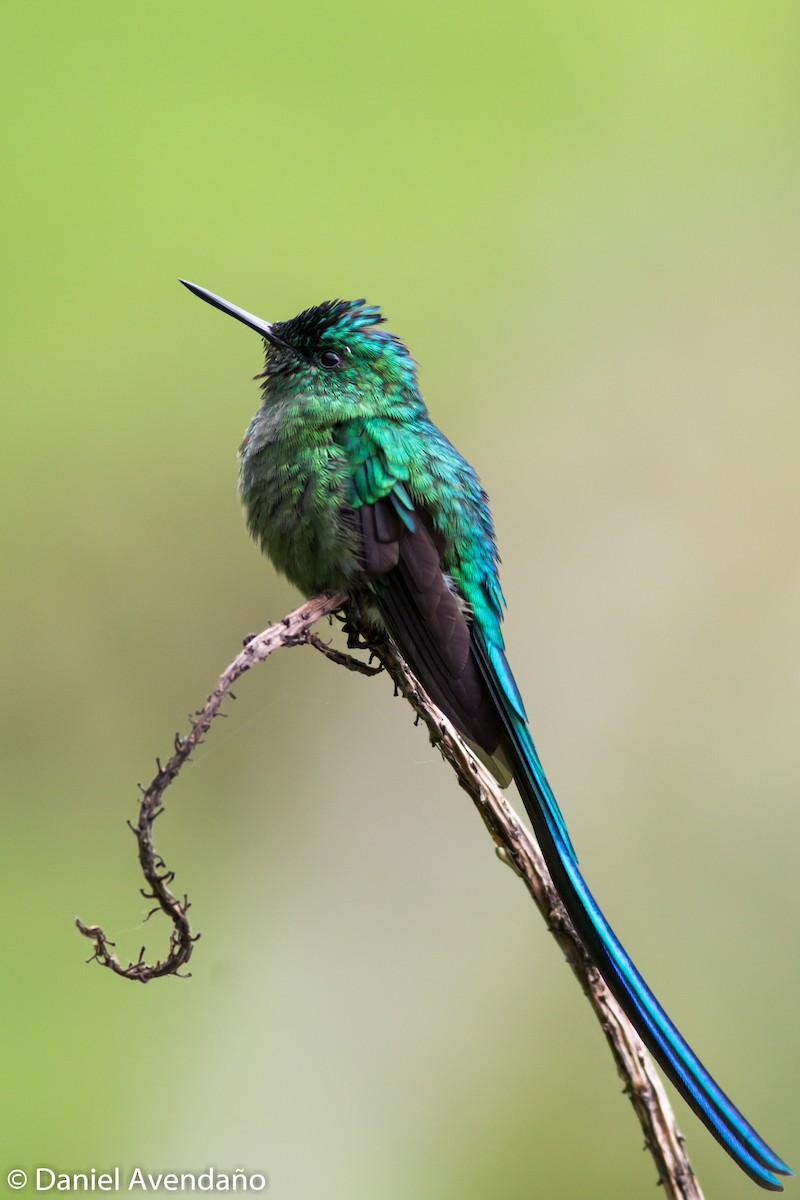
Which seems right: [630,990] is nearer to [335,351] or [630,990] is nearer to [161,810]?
[161,810]

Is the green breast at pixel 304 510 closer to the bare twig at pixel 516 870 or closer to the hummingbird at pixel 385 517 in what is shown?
the hummingbird at pixel 385 517

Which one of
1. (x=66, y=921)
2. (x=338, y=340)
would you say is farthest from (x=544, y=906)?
(x=66, y=921)

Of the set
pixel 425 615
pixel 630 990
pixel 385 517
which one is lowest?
pixel 630 990

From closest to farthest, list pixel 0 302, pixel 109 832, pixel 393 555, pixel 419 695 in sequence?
pixel 419 695, pixel 393 555, pixel 109 832, pixel 0 302

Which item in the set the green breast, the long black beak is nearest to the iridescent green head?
the long black beak

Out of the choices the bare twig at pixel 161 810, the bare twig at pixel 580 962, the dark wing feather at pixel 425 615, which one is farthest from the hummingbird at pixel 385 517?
the bare twig at pixel 161 810

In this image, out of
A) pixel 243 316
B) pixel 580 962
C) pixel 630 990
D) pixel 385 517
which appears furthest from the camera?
pixel 243 316

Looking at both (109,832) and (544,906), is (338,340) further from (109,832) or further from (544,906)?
(109,832)

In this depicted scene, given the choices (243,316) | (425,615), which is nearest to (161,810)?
(425,615)

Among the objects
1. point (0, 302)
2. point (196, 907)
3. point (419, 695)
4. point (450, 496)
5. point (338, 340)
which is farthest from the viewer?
point (0, 302)
